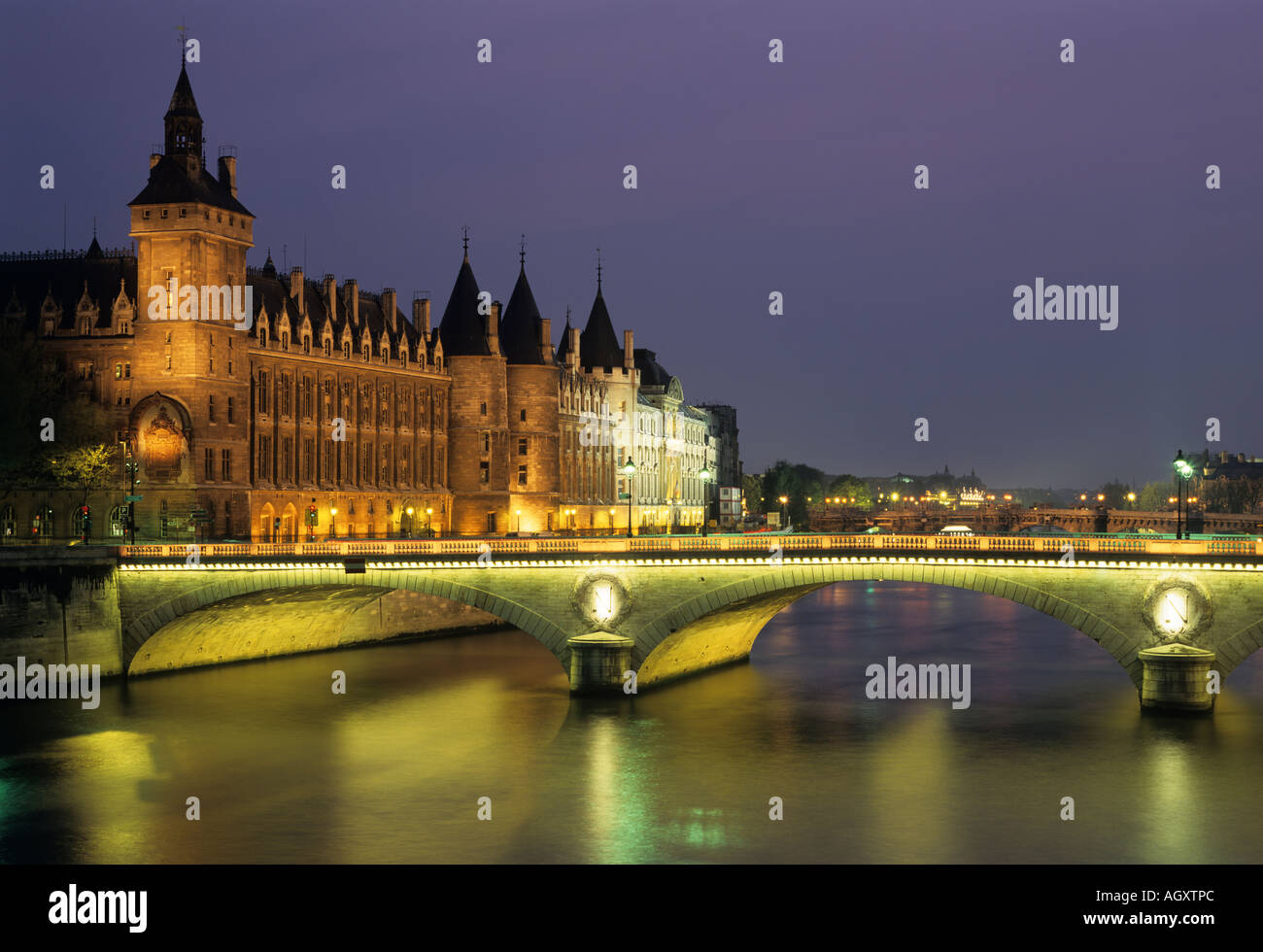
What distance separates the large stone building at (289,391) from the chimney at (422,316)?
16 centimetres

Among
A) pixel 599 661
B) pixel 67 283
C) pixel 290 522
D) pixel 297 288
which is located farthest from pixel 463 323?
pixel 599 661

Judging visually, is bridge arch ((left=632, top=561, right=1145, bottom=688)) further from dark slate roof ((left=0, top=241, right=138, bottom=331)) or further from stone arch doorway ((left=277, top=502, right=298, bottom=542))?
dark slate roof ((left=0, top=241, right=138, bottom=331))

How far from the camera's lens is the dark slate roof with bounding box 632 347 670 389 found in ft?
594

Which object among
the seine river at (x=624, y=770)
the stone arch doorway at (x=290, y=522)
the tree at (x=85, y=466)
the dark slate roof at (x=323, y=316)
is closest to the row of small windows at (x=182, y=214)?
the dark slate roof at (x=323, y=316)

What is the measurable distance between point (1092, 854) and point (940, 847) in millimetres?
4076

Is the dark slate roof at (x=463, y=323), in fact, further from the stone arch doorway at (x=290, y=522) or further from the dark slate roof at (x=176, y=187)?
the dark slate roof at (x=176, y=187)

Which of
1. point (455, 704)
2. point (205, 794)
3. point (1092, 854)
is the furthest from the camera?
point (455, 704)

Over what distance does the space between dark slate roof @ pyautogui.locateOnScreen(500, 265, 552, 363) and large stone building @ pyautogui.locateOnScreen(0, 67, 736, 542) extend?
163 millimetres

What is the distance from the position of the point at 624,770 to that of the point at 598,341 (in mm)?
105458

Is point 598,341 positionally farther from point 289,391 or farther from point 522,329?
point 289,391

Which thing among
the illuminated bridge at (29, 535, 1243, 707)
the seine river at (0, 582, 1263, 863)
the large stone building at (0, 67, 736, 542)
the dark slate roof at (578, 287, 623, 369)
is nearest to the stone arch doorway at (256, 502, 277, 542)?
the large stone building at (0, 67, 736, 542)
